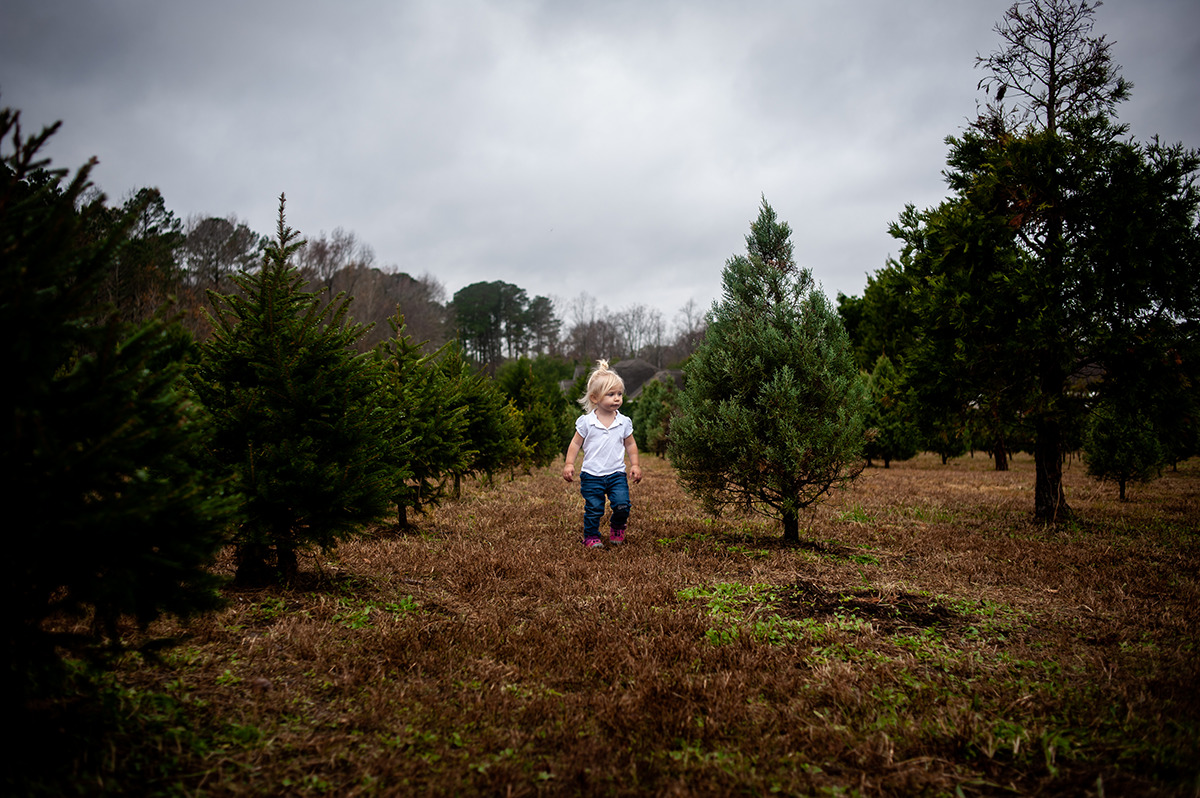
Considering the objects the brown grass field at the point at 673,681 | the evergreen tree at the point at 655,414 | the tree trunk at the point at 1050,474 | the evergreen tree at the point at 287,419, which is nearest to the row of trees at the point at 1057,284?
the tree trunk at the point at 1050,474

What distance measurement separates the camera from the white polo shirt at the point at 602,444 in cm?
673

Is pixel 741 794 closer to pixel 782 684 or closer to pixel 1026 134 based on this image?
pixel 782 684

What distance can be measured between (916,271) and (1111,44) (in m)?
4.06

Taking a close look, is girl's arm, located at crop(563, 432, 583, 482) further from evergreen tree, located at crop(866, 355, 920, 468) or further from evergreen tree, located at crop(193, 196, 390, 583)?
evergreen tree, located at crop(866, 355, 920, 468)

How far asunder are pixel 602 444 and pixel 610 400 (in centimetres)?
52

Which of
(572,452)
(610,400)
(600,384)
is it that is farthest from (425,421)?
(610,400)

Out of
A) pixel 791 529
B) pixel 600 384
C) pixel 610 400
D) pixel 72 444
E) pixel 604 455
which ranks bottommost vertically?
pixel 791 529

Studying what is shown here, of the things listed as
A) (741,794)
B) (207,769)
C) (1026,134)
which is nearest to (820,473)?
(741,794)

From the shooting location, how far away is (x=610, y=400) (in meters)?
6.82

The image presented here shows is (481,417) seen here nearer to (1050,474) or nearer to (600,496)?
(600,496)

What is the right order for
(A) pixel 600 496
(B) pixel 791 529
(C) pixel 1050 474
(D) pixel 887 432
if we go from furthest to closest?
(D) pixel 887 432, (C) pixel 1050 474, (B) pixel 791 529, (A) pixel 600 496

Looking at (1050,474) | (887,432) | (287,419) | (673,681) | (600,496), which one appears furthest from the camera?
(887,432)

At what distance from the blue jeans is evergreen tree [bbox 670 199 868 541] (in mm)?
809

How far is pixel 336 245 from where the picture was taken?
130 feet
